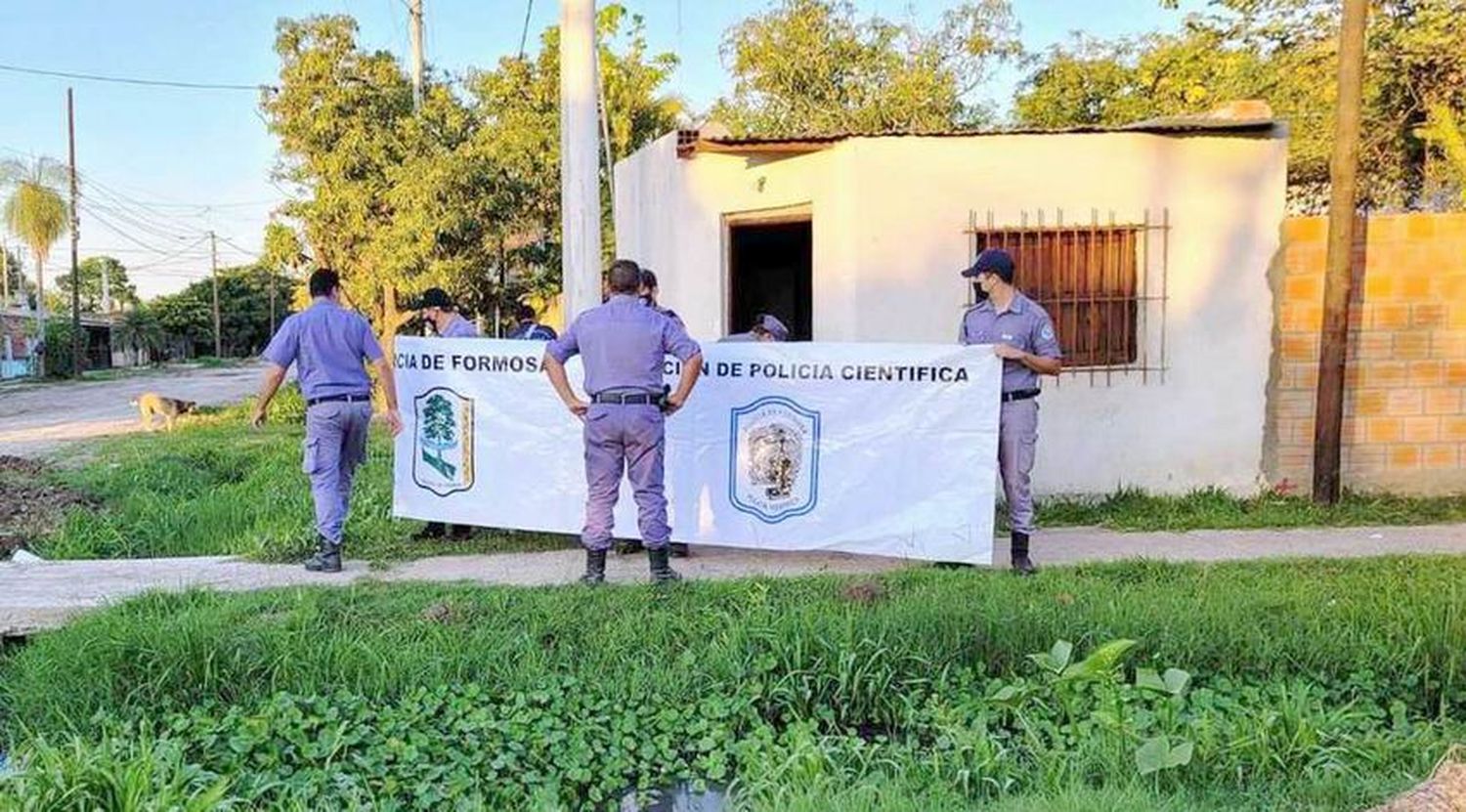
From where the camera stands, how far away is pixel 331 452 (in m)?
5.89

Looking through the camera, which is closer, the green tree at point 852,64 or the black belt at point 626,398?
the black belt at point 626,398

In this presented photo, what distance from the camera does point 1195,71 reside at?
14.3 m

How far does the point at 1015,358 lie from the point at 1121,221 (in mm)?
2724

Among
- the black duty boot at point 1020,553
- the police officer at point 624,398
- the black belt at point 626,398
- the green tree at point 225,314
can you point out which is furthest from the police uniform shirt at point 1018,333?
the green tree at point 225,314

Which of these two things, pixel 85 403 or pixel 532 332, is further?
pixel 85 403

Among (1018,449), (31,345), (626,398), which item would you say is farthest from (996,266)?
(31,345)

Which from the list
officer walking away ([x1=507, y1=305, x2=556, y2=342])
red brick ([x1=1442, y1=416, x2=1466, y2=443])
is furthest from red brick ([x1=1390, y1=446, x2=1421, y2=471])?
officer walking away ([x1=507, y1=305, x2=556, y2=342])

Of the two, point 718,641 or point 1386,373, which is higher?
point 1386,373

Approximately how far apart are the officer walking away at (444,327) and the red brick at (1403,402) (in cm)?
660

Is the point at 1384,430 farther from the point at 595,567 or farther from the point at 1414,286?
the point at 595,567

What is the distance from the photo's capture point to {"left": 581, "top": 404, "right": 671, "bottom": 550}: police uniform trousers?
211 inches

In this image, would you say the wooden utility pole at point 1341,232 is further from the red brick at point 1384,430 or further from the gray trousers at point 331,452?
the gray trousers at point 331,452

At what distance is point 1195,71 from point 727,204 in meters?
9.04

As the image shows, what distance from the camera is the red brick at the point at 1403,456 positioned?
781 cm
